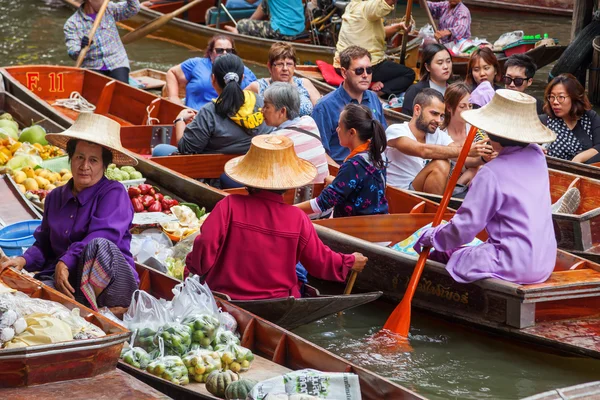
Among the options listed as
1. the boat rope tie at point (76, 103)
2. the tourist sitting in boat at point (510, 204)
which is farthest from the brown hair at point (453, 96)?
the boat rope tie at point (76, 103)

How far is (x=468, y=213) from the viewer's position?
15.5ft

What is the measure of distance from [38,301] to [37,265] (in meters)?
0.60

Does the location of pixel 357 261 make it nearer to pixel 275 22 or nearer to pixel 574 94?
pixel 574 94

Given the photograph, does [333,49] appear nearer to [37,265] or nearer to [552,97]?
[552,97]

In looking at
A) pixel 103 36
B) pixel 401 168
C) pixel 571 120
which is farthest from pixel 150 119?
pixel 571 120

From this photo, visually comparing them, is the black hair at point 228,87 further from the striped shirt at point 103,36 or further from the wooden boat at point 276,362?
the striped shirt at point 103,36

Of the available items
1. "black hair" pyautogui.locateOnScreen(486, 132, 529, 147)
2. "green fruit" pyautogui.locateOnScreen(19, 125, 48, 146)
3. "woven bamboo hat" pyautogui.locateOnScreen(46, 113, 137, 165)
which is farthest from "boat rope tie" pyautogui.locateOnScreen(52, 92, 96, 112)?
"black hair" pyautogui.locateOnScreen(486, 132, 529, 147)

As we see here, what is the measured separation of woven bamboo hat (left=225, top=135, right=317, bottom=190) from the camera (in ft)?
14.3

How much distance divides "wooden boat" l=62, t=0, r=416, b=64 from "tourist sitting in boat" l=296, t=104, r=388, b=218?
18.1 ft

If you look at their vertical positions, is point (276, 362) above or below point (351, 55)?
below

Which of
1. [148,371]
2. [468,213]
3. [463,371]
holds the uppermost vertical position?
[468,213]

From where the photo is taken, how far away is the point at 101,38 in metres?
9.16

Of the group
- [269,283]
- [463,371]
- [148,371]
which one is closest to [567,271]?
[463,371]

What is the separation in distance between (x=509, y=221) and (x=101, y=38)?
18.0 feet
